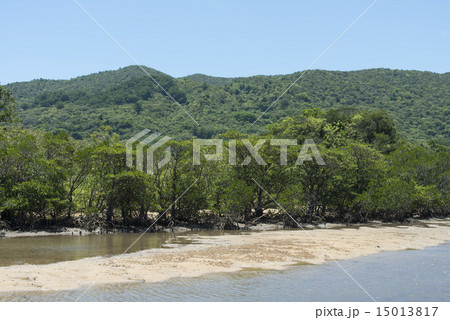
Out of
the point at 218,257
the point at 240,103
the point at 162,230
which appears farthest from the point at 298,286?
the point at 240,103

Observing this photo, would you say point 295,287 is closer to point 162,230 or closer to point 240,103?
point 162,230

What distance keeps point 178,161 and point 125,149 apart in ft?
13.5

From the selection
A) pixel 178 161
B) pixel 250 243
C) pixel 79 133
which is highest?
pixel 79 133

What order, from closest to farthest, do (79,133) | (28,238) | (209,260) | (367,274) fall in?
(367,274) < (209,260) < (28,238) < (79,133)

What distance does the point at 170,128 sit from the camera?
103 m

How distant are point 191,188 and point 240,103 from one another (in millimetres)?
97370

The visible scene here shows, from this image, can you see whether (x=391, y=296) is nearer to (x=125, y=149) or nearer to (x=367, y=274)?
(x=367, y=274)

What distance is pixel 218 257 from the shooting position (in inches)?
808

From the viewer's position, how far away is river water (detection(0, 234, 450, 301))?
13.7m

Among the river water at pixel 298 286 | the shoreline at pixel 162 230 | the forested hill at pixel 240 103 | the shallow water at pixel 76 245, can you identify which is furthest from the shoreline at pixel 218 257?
the forested hill at pixel 240 103

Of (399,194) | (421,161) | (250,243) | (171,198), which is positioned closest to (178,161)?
(171,198)

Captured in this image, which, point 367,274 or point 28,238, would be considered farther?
point 28,238
